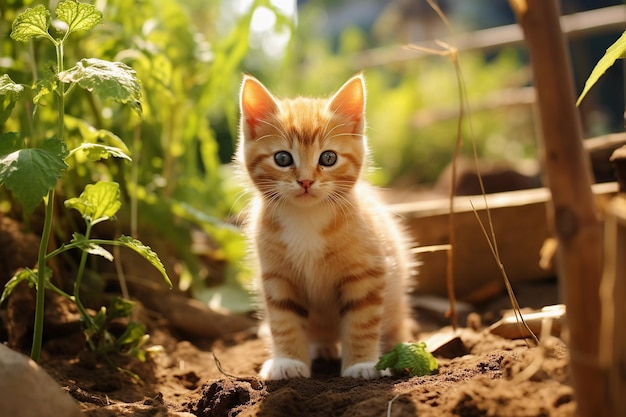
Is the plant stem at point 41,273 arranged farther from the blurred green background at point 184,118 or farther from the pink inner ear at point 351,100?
the pink inner ear at point 351,100

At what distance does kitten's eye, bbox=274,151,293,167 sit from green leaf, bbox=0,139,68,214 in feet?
2.71

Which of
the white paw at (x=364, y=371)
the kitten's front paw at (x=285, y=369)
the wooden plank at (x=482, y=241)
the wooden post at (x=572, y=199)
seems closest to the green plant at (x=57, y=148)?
the kitten's front paw at (x=285, y=369)

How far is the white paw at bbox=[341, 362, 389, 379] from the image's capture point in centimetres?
203

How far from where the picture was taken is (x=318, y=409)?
1658 mm

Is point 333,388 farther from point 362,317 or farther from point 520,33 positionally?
point 520,33

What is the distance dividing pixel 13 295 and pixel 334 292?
3.60 ft

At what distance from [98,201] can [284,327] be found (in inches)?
29.4

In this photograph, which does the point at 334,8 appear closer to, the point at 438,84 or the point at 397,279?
the point at 438,84

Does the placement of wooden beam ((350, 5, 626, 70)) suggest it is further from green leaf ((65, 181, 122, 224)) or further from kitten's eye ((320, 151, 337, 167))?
green leaf ((65, 181, 122, 224))

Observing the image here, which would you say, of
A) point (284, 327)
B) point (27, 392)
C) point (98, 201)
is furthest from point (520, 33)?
point (27, 392)

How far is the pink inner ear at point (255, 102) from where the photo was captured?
2.29 meters

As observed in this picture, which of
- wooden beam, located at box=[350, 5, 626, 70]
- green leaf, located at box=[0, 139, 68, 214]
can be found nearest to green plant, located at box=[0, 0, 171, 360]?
green leaf, located at box=[0, 139, 68, 214]

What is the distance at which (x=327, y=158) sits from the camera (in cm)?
225

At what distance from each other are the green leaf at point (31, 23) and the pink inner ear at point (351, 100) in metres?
0.97
